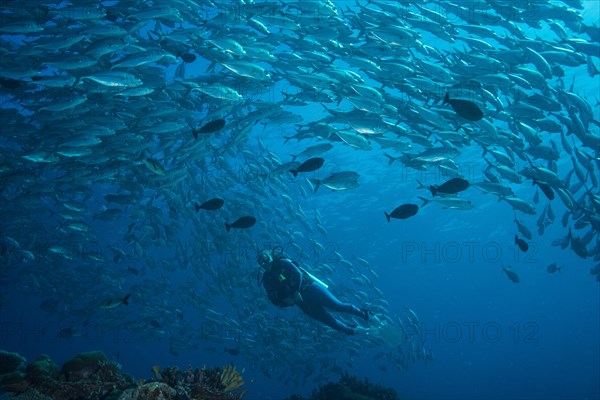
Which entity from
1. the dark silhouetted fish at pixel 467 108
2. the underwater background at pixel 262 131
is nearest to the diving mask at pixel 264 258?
the underwater background at pixel 262 131

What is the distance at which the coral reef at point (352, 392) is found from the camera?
9.24 m

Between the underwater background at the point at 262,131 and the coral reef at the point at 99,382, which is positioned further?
the underwater background at the point at 262,131

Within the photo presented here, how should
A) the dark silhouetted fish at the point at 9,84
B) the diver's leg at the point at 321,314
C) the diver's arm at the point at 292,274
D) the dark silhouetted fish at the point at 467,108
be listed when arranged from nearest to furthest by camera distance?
1. the dark silhouetted fish at the point at 467,108
2. the dark silhouetted fish at the point at 9,84
3. the diver's arm at the point at 292,274
4. the diver's leg at the point at 321,314

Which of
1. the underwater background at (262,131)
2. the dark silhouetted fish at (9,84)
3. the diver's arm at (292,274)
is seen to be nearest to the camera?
the dark silhouetted fish at (9,84)

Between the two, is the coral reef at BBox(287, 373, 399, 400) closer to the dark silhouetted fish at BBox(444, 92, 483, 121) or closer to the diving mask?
the diving mask

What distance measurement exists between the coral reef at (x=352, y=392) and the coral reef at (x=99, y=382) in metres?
5.11

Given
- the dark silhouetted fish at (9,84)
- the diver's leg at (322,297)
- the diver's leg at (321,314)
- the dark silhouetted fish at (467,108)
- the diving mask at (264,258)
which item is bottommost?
the diver's leg at (321,314)

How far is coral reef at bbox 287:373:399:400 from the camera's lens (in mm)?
9242

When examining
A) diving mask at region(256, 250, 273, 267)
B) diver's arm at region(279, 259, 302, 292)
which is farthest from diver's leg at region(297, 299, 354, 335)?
diving mask at region(256, 250, 273, 267)

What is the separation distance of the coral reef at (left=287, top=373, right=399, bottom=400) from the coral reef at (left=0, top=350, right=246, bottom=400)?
5113 millimetres

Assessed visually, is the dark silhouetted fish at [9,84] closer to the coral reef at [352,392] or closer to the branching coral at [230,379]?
the branching coral at [230,379]

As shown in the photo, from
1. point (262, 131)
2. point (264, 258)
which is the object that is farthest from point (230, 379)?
point (262, 131)

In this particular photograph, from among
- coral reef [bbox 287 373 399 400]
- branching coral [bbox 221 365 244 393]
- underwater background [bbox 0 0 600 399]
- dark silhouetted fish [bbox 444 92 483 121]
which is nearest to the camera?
branching coral [bbox 221 365 244 393]

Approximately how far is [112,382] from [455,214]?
3904 centimetres
